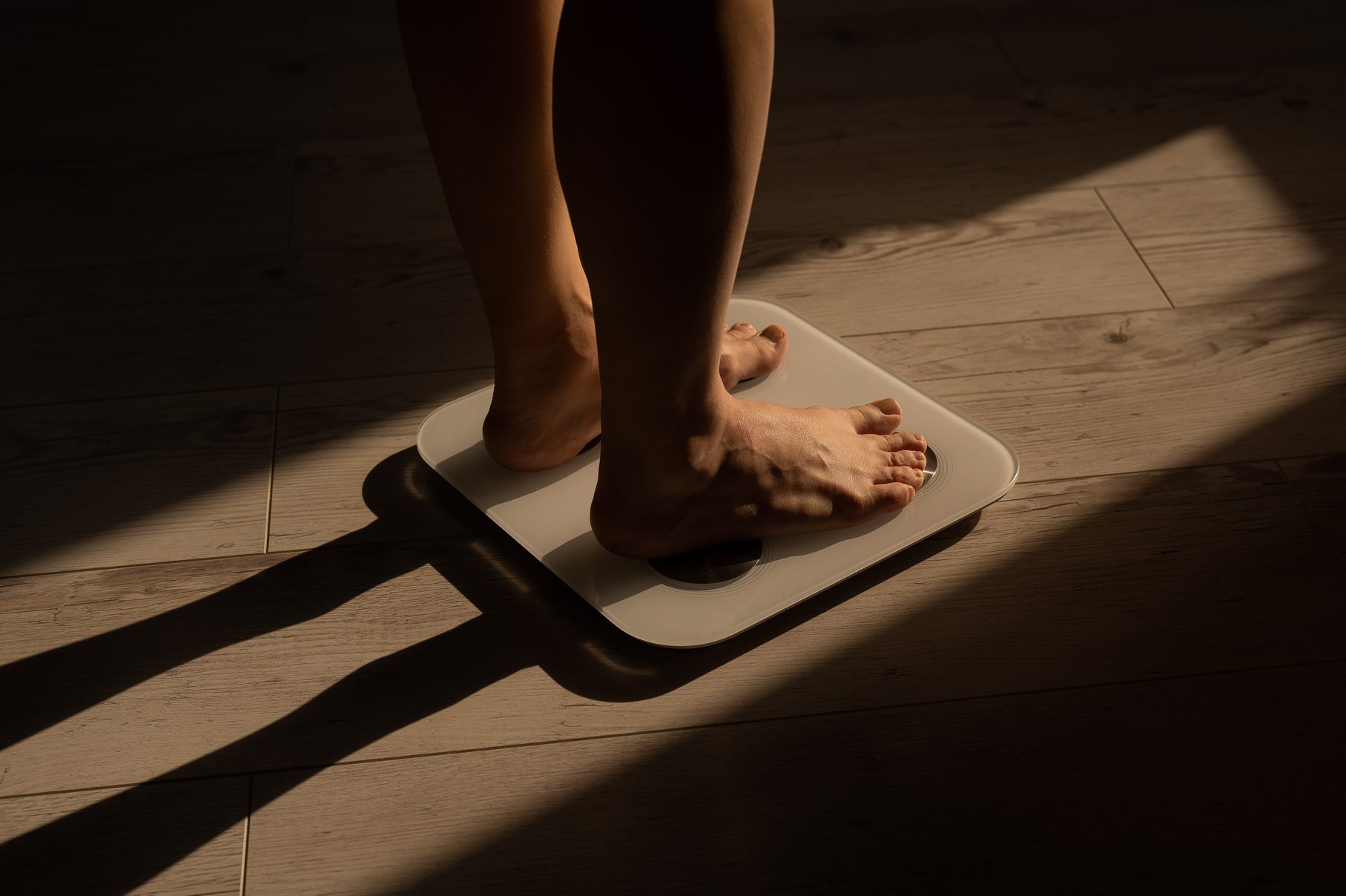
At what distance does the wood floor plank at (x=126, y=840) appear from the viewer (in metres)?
0.77

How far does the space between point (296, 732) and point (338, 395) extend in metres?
0.42

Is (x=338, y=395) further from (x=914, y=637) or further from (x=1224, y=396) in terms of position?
(x=1224, y=396)

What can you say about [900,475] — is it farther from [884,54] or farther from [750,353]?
[884,54]

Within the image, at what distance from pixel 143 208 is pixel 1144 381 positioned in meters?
1.19

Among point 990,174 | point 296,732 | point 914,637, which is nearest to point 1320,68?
point 990,174

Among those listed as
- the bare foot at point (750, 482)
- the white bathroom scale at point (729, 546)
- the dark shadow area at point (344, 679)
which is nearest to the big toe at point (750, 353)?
the white bathroom scale at point (729, 546)

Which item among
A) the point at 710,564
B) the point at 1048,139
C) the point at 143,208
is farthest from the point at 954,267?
the point at 143,208

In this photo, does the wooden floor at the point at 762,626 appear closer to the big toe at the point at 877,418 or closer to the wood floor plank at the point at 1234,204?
the wood floor plank at the point at 1234,204

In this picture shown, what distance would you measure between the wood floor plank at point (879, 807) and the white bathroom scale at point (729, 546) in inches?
4.3

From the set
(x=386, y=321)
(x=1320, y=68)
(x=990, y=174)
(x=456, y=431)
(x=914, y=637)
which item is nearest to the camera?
(x=914, y=637)

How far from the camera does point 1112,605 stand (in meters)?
0.95

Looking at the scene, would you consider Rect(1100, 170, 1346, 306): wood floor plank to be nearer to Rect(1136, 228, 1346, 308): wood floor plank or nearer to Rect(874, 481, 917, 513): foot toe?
Rect(1136, 228, 1346, 308): wood floor plank

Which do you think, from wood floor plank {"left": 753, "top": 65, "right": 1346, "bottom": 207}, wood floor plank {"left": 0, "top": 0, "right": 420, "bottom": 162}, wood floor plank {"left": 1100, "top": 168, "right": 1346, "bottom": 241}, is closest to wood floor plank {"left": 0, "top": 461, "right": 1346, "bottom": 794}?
wood floor plank {"left": 1100, "top": 168, "right": 1346, "bottom": 241}

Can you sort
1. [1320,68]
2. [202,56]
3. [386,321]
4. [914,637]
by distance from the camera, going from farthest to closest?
[202,56], [1320,68], [386,321], [914,637]
